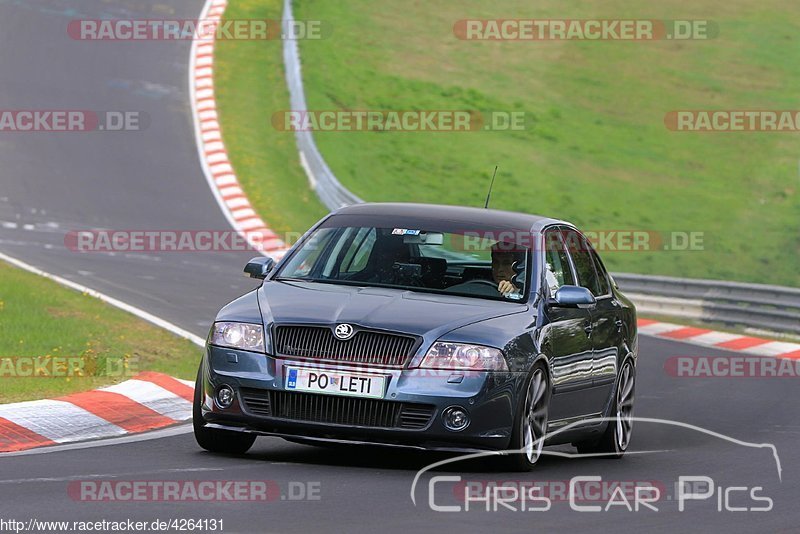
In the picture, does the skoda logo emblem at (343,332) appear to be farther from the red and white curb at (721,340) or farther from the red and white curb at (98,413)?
the red and white curb at (721,340)

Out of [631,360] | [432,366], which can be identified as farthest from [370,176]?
[432,366]

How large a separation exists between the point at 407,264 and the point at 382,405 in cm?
145

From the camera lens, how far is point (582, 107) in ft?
121

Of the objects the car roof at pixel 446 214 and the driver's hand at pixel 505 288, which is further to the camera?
the car roof at pixel 446 214

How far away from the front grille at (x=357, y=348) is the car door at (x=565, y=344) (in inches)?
46.1

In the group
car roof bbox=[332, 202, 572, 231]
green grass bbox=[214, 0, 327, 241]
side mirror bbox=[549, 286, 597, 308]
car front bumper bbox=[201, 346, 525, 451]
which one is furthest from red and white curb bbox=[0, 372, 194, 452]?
green grass bbox=[214, 0, 327, 241]

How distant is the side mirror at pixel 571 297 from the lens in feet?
34.1

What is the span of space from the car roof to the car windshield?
133mm

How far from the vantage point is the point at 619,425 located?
11.6 m

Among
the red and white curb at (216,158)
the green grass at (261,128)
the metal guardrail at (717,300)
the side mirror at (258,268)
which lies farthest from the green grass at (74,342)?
the metal guardrail at (717,300)

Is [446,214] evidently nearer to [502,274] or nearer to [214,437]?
[502,274]

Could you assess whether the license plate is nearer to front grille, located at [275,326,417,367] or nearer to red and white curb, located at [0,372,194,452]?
front grille, located at [275,326,417,367]

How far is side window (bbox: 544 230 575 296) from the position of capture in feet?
35.4

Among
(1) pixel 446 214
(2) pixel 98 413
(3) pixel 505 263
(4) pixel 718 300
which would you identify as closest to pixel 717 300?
(4) pixel 718 300
